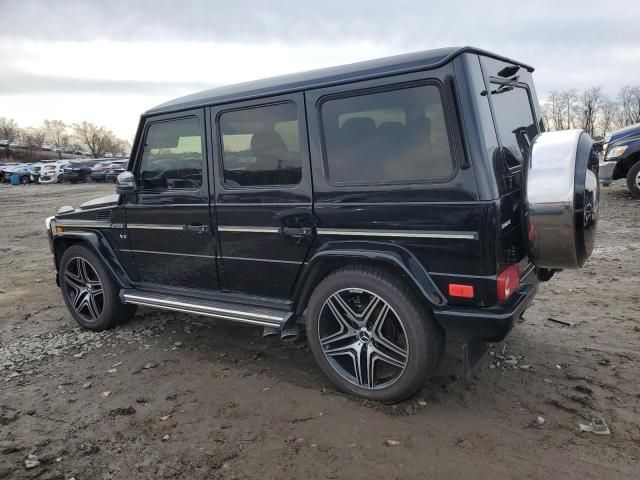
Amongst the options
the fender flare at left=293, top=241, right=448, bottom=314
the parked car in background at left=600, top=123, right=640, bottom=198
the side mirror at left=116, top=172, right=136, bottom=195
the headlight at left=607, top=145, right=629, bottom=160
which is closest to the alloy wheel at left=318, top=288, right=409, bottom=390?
the fender flare at left=293, top=241, right=448, bottom=314

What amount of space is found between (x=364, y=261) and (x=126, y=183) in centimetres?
229

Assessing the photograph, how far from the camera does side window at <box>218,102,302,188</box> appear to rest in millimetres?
3436

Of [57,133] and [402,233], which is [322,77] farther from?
[57,133]

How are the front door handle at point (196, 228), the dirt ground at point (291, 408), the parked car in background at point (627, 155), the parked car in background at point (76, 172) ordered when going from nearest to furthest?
the dirt ground at point (291, 408), the front door handle at point (196, 228), the parked car in background at point (627, 155), the parked car in background at point (76, 172)

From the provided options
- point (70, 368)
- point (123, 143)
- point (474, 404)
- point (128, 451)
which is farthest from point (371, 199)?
point (123, 143)

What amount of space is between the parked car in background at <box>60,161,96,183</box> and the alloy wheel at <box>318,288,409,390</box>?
34.1 m

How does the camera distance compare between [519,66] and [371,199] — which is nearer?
[371,199]

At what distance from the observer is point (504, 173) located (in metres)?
2.92

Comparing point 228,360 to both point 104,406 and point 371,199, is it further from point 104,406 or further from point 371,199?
point 371,199

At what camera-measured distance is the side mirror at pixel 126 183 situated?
4203 mm

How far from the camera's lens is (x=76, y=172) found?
33062mm

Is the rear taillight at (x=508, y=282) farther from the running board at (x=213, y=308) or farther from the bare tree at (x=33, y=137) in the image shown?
the bare tree at (x=33, y=137)

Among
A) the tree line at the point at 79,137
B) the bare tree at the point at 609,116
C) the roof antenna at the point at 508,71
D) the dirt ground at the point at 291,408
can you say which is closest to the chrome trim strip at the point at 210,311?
the dirt ground at the point at 291,408

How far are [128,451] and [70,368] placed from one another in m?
1.53
